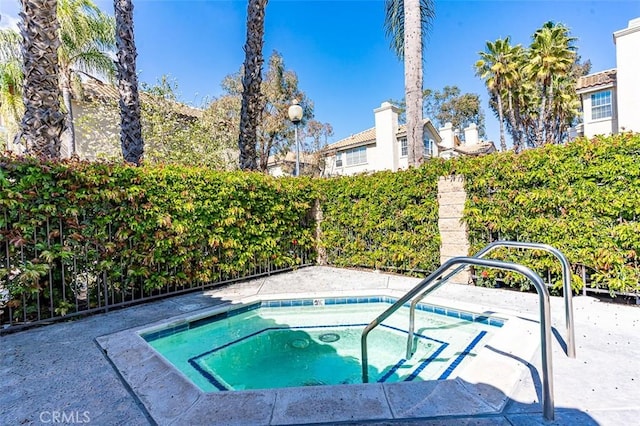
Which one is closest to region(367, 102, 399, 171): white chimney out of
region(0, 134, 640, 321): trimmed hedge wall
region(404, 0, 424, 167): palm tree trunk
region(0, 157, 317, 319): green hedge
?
region(404, 0, 424, 167): palm tree trunk

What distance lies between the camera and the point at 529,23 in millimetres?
22125

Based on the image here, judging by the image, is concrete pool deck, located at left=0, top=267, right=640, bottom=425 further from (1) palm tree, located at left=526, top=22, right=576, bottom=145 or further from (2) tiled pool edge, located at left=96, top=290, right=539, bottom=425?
(1) palm tree, located at left=526, top=22, right=576, bottom=145

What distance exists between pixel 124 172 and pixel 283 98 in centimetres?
1849

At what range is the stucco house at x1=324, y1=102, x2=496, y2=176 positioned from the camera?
975 inches

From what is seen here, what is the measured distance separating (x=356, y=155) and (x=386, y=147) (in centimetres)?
A: 395

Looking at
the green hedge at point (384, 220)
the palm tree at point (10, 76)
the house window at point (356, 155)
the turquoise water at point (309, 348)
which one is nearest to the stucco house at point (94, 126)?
the palm tree at point (10, 76)

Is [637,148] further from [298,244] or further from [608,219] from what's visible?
[298,244]

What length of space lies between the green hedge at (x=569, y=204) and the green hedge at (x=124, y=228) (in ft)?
15.7

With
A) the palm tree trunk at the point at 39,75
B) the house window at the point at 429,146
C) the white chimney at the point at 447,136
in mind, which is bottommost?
the palm tree trunk at the point at 39,75

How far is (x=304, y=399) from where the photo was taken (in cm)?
273

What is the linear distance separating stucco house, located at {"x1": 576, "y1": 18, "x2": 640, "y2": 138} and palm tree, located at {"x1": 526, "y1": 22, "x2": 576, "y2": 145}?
2112mm

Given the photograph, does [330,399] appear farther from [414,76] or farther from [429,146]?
[429,146]

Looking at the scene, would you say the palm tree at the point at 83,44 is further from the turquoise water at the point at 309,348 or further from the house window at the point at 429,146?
the house window at the point at 429,146

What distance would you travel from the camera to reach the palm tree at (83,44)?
49.5 feet
